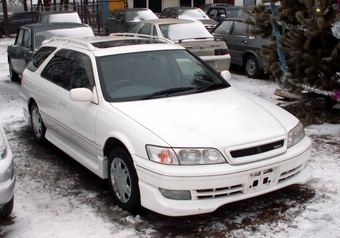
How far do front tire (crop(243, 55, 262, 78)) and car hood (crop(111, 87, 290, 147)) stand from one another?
21.9ft

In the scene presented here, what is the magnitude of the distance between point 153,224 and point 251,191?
3.06 ft

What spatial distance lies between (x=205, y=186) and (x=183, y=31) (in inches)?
320

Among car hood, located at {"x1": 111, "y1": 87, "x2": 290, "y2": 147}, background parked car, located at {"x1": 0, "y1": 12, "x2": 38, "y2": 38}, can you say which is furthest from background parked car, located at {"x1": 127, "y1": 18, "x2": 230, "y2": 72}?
background parked car, located at {"x1": 0, "y1": 12, "x2": 38, "y2": 38}

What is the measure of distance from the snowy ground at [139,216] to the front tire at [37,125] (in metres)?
0.59

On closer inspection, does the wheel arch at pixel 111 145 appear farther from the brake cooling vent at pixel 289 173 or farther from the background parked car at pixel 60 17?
the background parked car at pixel 60 17

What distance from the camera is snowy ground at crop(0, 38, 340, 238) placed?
4.21m

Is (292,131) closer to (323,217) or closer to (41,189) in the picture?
(323,217)

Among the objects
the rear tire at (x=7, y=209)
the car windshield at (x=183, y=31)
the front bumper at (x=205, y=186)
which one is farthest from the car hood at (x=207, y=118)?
the car windshield at (x=183, y=31)

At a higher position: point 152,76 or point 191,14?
point 152,76

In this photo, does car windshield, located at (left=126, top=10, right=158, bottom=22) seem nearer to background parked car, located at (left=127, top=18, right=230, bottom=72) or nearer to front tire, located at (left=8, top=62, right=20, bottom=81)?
background parked car, located at (left=127, top=18, right=230, bottom=72)

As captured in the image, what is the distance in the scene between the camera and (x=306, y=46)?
7246 millimetres

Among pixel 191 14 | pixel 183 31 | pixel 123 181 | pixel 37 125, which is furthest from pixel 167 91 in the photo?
pixel 191 14

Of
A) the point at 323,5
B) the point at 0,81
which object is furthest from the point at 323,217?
the point at 0,81

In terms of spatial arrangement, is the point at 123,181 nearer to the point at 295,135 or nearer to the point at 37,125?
the point at 295,135
